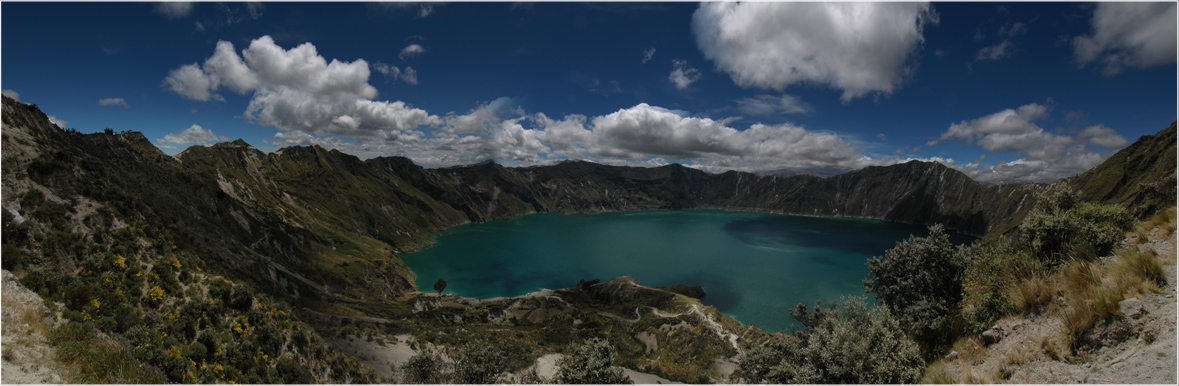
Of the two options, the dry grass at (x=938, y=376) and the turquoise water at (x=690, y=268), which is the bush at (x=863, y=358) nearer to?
the dry grass at (x=938, y=376)

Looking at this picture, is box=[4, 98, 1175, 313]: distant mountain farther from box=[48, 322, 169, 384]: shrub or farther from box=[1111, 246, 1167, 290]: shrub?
box=[48, 322, 169, 384]: shrub

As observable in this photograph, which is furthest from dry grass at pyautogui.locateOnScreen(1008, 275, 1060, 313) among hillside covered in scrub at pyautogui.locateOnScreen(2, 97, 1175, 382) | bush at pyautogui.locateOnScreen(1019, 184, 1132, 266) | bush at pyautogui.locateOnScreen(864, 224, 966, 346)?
bush at pyautogui.locateOnScreen(864, 224, 966, 346)

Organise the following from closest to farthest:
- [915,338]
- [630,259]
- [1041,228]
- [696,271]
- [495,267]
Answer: [1041,228]
[915,338]
[696,271]
[495,267]
[630,259]

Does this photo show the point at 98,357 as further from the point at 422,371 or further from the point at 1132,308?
the point at 1132,308

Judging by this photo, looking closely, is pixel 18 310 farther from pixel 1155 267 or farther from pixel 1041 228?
pixel 1041 228

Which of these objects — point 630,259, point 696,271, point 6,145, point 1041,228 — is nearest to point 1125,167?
point 696,271

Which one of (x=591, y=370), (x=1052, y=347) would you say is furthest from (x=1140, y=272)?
(x=591, y=370)
